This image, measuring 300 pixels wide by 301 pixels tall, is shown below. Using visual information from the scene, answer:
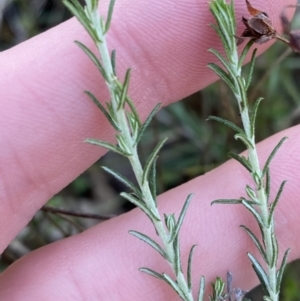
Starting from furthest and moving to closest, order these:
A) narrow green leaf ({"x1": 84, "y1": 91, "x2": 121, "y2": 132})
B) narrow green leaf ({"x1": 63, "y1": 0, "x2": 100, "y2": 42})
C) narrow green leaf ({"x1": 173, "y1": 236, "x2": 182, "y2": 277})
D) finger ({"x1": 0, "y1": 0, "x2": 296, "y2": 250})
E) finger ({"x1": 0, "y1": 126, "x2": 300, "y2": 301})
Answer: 1. finger ({"x1": 0, "y1": 126, "x2": 300, "y2": 301})
2. finger ({"x1": 0, "y1": 0, "x2": 296, "y2": 250})
3. narrow green leaf ({"x1": 173, "y1": 236, "x2": 182, "y2": 277})
4. narrow green leaf ({"x1": 84, "y1": 91, "x2": 121, "y2": 132})
5. narrow green leaf ({"x1": 63, "y1": 0, "x2": 100, "y2": 42})

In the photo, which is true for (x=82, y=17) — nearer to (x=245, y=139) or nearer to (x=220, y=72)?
(x=220, y=72)

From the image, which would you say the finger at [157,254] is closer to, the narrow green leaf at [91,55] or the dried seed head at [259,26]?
the dried seed head at [259,26]

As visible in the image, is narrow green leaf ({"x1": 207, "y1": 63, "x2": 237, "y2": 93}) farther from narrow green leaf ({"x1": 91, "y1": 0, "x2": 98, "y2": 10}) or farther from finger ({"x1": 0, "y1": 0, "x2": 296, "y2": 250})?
narrow green leaf ({"x1": 91, "y1": 0, "x2": 98, "y2": 10})

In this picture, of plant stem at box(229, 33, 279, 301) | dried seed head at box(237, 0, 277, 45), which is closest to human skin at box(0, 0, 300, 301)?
dried seed head at box(237, 0, 277, 45)

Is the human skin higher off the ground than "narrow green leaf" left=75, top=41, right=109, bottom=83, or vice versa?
"narrow green leaf" left=75, top=41, right=109, bottom=83

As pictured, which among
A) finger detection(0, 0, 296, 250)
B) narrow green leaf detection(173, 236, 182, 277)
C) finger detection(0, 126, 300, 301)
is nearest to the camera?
narrow green leaf detection(173, 236, 182, 277)

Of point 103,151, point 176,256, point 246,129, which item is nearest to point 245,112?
point 246,129

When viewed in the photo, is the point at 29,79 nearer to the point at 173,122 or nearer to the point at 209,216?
the point at 209,216

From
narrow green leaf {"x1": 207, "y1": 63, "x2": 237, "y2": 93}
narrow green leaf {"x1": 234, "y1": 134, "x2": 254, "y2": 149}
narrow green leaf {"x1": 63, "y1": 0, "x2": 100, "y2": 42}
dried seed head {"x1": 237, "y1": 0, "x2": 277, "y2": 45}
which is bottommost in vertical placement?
narrow green leaf {"x1": 234, "y1": 134, "x2": 254, "y2": 149}

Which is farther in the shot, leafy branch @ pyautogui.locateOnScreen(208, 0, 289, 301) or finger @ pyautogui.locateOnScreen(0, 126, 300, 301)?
finger @ pyautogui.locateOnScreen(0, 126, 300, 301)
